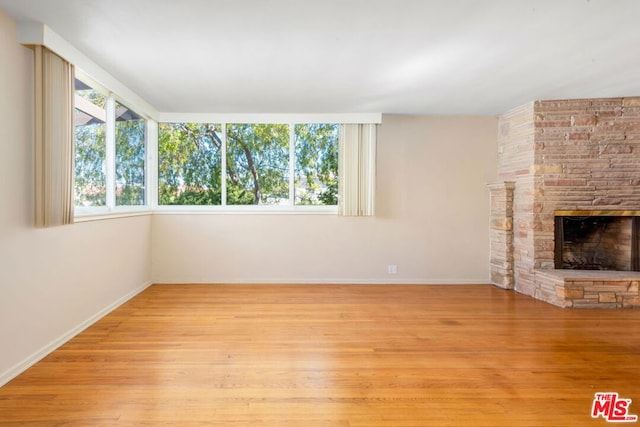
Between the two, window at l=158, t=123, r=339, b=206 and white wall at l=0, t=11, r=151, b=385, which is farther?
window at l=158, t=123, r=339, b=206

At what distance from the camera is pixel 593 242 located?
4.69 meters

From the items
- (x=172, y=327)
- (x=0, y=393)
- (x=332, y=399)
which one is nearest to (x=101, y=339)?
(x=172, y=327)

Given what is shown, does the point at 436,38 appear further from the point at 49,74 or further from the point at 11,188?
the point at 11,188

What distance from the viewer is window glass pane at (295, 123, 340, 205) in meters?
5.28

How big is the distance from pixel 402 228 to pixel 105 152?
3.80m

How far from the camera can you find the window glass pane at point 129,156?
4207 mm

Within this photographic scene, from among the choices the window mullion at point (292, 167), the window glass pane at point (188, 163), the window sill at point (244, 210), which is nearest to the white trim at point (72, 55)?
the window glass pane at point (188, 163)

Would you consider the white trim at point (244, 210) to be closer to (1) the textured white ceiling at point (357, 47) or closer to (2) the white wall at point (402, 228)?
(2) the white wall at point (402, 228)

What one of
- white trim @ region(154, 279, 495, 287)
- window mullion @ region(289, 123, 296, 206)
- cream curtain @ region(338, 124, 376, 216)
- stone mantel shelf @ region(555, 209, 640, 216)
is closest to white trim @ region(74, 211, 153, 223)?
white trim @ region(154, 279, 495, 287)

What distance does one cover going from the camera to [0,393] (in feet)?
7.28

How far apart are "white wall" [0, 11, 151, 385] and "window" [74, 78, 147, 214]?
1.68 feet

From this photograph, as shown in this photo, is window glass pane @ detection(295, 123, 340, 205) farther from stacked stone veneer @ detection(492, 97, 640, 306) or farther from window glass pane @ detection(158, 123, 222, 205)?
stacked stone veneer @ detection(492, 97, 640, 306)

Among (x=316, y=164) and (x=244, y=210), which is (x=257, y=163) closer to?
(x=244, y=210)

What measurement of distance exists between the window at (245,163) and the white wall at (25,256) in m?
2.01
